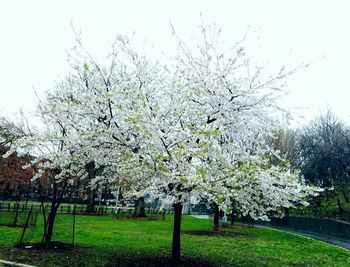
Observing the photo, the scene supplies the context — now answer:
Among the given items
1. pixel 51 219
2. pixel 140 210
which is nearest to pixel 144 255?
pixel 51 219

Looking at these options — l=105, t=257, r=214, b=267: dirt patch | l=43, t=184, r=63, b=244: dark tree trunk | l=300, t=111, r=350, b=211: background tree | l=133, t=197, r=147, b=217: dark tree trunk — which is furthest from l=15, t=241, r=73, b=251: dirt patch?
l=300, t=111, r=350, b=211: background tree

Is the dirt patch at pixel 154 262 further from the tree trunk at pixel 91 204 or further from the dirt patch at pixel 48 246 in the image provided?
the tree trunk at pixel 91 204

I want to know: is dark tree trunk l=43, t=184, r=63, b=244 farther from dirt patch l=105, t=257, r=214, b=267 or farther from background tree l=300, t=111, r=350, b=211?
background tree l=300, t=111, r=350, b=211

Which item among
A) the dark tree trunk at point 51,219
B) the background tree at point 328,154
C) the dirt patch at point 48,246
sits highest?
the background tree at point 328,154

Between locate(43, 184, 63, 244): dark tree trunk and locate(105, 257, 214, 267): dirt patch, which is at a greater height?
locate(43, 184, 63, 244): dark tree trunk

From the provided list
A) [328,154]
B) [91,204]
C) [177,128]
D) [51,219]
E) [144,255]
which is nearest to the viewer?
[177,128]

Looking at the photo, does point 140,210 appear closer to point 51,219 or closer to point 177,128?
point 51,219

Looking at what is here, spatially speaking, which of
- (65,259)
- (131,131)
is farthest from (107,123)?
(65,259)

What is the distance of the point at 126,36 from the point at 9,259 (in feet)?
24.0

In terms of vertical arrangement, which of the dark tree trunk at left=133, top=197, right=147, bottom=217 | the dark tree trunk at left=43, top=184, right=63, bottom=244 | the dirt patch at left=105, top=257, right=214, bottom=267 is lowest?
the dirt patch at left=105, top=257, right=214, bottom=267

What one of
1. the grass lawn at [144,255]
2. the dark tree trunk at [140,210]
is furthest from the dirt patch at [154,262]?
the dark tree trunk at [140,210]

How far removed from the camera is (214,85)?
29.3 ft

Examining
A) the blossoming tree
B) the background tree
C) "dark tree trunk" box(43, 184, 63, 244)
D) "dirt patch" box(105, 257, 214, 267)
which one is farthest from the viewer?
the background tree

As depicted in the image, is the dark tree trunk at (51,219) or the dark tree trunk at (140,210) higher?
the dark tree trunk at (140,210)
